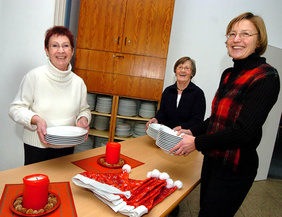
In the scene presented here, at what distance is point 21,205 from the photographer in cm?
81

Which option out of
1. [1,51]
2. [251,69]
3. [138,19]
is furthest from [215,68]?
[1,51]

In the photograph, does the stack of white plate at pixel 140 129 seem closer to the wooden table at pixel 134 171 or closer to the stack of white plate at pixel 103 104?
the stack of white plate at pixel 103 104

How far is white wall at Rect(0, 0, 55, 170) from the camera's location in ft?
7.00

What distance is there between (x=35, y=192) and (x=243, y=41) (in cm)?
113

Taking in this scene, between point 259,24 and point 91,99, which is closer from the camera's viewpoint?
point 259,24

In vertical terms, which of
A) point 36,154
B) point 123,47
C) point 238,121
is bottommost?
point 36,154

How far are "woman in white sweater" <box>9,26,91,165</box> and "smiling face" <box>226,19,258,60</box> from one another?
40.6 inches

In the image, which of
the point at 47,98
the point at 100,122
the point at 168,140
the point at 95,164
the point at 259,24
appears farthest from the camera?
the point at 100,122

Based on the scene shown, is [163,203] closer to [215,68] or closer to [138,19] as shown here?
[138,19]

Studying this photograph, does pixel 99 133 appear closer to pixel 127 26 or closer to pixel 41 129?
pixel 127 26

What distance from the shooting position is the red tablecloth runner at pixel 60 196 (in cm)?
81

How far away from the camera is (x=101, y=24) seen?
2920 mm

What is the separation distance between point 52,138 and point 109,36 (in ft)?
7.10

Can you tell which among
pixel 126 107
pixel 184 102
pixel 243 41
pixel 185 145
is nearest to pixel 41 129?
pixel 185 145
